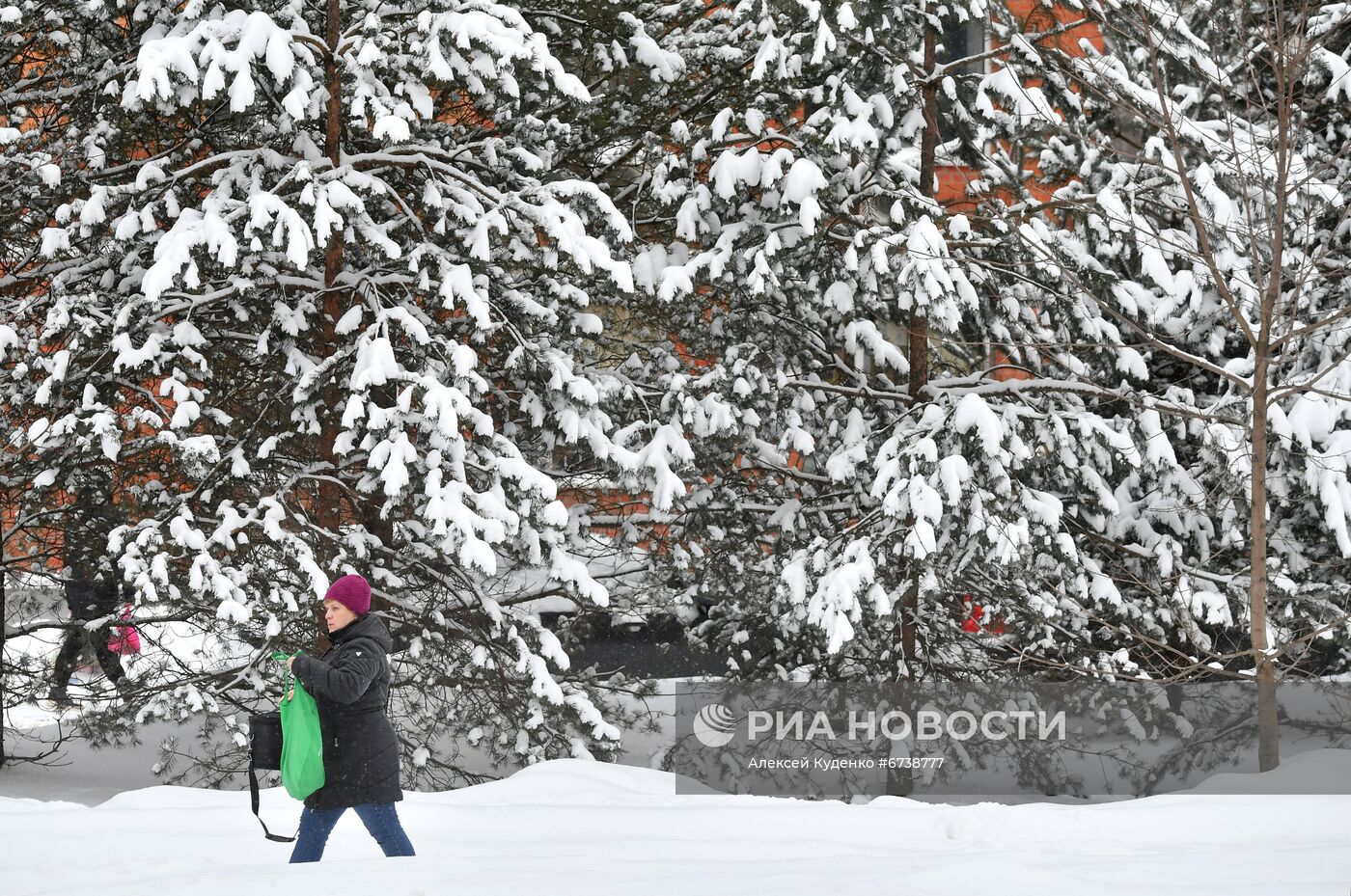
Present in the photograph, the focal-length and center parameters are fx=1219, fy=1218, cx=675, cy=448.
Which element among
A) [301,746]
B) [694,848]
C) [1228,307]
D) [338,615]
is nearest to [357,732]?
[301,746]

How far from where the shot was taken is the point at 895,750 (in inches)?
363

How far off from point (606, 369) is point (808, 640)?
2783mm

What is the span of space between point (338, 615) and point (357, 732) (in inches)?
18.2

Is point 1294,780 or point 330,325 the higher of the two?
point 330,325

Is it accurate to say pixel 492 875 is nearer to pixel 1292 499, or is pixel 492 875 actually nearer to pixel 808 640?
pixel 808 640

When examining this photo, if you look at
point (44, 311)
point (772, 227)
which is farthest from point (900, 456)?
point (44, 311)

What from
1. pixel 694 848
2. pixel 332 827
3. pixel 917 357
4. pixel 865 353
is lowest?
pixel 694 848

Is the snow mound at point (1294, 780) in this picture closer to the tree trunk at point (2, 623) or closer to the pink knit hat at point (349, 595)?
the pink knit hat at point (349, 595)

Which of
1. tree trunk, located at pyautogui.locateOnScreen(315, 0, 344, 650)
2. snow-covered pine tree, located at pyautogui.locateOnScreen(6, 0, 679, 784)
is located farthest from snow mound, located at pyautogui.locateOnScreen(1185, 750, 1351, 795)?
tree trunk, located at pyautogui.locateOnScreen(315, 0, 344, 650)

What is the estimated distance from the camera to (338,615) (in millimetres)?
4754

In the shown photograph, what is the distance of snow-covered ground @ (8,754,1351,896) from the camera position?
450cm

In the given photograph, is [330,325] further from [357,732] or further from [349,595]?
[357,732]

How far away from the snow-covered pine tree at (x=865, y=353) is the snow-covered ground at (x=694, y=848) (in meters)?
1.97

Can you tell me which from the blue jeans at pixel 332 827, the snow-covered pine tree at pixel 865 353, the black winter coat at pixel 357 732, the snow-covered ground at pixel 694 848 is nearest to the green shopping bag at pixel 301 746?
the black winter coat at pixel 357 732
